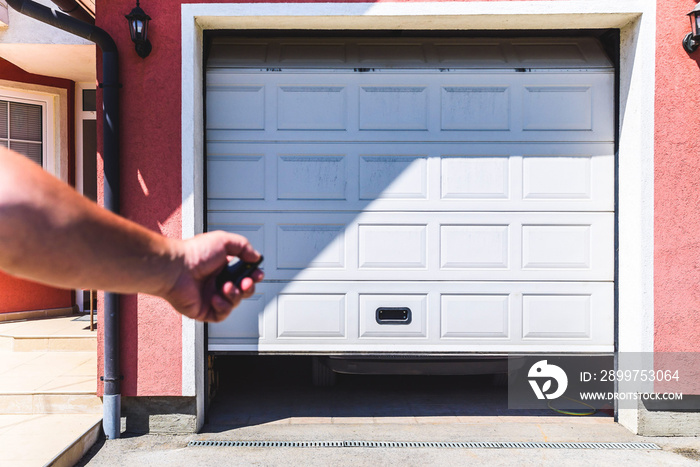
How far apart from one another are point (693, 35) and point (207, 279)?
416 centimetres

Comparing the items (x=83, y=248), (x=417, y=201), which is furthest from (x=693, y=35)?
(x=83, y=248)

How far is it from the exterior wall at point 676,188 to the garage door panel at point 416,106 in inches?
17.7

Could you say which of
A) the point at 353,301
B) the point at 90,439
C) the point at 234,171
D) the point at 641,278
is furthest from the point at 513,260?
the point at 90,439

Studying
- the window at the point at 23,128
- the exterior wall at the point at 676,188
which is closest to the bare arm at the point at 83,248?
the exterior wall at the point at 676,188

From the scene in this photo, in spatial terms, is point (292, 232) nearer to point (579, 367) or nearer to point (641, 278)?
point (641, 278)

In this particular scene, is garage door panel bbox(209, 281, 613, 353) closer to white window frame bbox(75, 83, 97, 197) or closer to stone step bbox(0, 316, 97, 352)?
stone step bbox(0, 316, 97, 352)

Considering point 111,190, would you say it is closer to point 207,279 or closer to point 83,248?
point 207,279

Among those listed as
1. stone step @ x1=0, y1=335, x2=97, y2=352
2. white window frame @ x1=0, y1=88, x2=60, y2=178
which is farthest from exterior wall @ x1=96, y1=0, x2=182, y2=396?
white window frame @ x1=0, y1=88, x2=60, y2=178

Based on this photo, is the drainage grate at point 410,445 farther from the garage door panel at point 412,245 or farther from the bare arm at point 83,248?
the bare arm at point 83,248

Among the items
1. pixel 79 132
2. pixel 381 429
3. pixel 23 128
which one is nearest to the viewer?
pixel 381 429

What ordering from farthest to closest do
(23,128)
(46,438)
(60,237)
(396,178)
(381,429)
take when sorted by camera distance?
1. (23,128)
2. (396,178)
3. (381,429)
4. (46,438)
5. (60,237)

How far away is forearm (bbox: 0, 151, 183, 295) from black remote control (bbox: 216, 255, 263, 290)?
23 centimetres

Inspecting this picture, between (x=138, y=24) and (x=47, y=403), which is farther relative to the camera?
(x=47, y=403)

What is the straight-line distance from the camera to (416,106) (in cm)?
432
